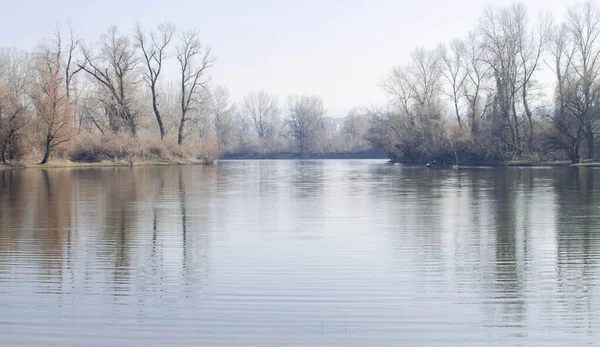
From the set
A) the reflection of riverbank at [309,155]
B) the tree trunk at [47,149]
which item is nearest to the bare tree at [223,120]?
the reflection of riverbank at [309,155]

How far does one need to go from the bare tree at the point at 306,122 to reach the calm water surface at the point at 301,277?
101m

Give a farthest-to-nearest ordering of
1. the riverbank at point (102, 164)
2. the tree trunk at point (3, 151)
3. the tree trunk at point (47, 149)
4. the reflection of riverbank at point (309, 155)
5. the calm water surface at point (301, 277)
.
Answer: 1. the reflection of riverbank at point (309, 155)
2. the tree trunk at point (47, 149)
3. the riverbank at point (102, 164)
4. the tree trunk at point (3, 151)
5. the calm water surface at point (301, 277)

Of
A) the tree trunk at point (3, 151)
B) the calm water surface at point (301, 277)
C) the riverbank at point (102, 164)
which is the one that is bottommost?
the calm water surface at point (301, 277)

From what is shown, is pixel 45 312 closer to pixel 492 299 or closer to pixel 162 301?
pixel 162 301

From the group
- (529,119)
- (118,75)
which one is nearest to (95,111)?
(118,75)

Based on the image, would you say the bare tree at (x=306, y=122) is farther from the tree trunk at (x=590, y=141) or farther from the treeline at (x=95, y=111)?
the tree trunk at (x=590, y=141)

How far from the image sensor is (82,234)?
14188 mm

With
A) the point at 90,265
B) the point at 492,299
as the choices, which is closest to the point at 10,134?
the point at 90,265

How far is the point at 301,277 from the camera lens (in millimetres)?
9703

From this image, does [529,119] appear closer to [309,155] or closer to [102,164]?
[102,164]

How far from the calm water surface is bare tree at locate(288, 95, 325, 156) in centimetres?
10143

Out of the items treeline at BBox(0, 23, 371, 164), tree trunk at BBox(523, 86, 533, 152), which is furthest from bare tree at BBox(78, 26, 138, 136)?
tree trunk at BBox(523, 86, 533, 152)

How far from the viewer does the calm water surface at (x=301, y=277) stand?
22.9ft

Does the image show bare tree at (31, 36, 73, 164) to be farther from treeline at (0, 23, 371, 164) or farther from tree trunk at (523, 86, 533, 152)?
tree trunk at (523, 86, 533, 152)
